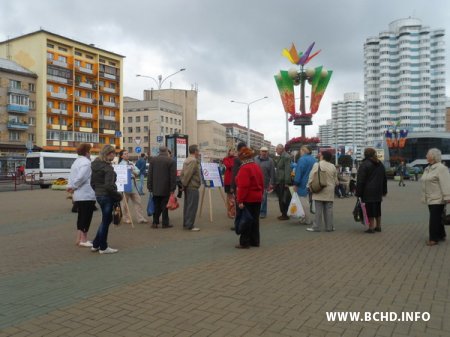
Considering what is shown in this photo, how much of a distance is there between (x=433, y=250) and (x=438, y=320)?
11.5 feet

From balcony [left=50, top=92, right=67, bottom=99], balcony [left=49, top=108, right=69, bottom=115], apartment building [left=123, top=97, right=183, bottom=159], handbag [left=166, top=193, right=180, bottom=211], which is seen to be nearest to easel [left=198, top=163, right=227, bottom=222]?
handbag [left=166, top=193, right=180, bottom=211]

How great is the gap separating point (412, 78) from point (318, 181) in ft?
467

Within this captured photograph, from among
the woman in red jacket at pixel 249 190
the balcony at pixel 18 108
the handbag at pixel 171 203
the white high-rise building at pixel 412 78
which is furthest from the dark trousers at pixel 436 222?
the white high-rise building at pixel 412 78

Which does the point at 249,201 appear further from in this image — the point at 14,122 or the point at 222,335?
the point at 14,122

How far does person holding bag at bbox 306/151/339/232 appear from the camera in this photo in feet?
29.3

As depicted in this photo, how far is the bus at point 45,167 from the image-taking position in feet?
89.8

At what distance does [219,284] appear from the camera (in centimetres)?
509

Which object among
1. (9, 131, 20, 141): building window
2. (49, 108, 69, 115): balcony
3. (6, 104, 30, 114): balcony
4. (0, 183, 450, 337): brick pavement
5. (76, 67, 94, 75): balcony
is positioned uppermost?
(76, 67, 94, 75): balcony

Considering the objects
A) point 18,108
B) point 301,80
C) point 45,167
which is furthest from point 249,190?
point 18,108

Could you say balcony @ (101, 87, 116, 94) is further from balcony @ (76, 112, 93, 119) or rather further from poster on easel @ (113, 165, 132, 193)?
poster on easel @ (113, 165, 132, 193)

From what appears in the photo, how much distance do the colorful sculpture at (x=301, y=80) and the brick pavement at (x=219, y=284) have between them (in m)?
29.9

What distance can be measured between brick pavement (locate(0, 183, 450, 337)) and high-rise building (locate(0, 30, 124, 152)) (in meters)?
58.7

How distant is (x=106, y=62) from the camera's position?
258 ft

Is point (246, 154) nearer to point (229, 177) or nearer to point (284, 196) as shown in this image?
point (229, 177)
